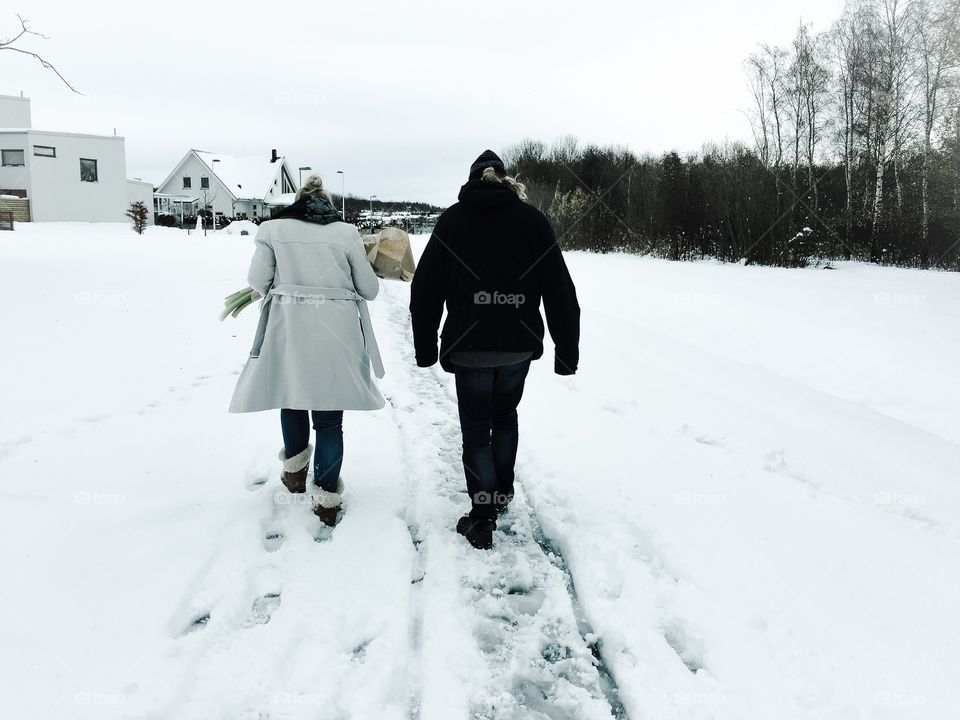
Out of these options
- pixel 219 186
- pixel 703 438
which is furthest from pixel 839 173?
pixel 219 186

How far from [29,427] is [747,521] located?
5038 millimetres

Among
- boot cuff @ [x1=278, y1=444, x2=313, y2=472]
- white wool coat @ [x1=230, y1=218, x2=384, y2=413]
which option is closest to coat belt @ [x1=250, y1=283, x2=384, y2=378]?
white wool coat @ [x1=230, y1=218, x2=384, y2=413]

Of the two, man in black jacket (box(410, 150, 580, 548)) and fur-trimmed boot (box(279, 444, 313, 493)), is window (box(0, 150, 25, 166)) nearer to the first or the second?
fur-trimmed boot (box(279, 444, 313, 493))

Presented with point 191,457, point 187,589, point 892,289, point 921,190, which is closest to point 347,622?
point 187,589

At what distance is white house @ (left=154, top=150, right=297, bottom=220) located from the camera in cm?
5347

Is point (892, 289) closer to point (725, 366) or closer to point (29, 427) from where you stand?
point (725, 366)

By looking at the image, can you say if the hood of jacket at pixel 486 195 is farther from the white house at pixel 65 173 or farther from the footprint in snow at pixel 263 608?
the white house at pixel 65 173

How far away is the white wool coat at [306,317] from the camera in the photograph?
344 cm

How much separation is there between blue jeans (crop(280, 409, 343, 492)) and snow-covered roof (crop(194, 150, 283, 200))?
2166 inches

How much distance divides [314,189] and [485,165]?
942 mm

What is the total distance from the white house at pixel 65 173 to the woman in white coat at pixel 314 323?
37.3 meters

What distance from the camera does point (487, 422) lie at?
11.6 feet

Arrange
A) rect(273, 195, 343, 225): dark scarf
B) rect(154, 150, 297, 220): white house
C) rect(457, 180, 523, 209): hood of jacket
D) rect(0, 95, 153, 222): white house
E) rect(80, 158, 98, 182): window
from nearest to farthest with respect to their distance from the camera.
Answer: rect(457, 180, 523, 209): hood of jacket < rect(273, 195, 343, 225): dark scarf < rect(0, 95, 153, 222): white house < rect(80, 158, 98, 182): window < rect(154, 150, 297, 220): white house

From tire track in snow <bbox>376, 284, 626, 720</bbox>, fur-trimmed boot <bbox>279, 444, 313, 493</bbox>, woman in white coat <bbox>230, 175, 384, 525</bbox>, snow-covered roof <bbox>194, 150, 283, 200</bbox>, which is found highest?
snow-covered roof <bbox>194, 150, 283, 200</bbox>
